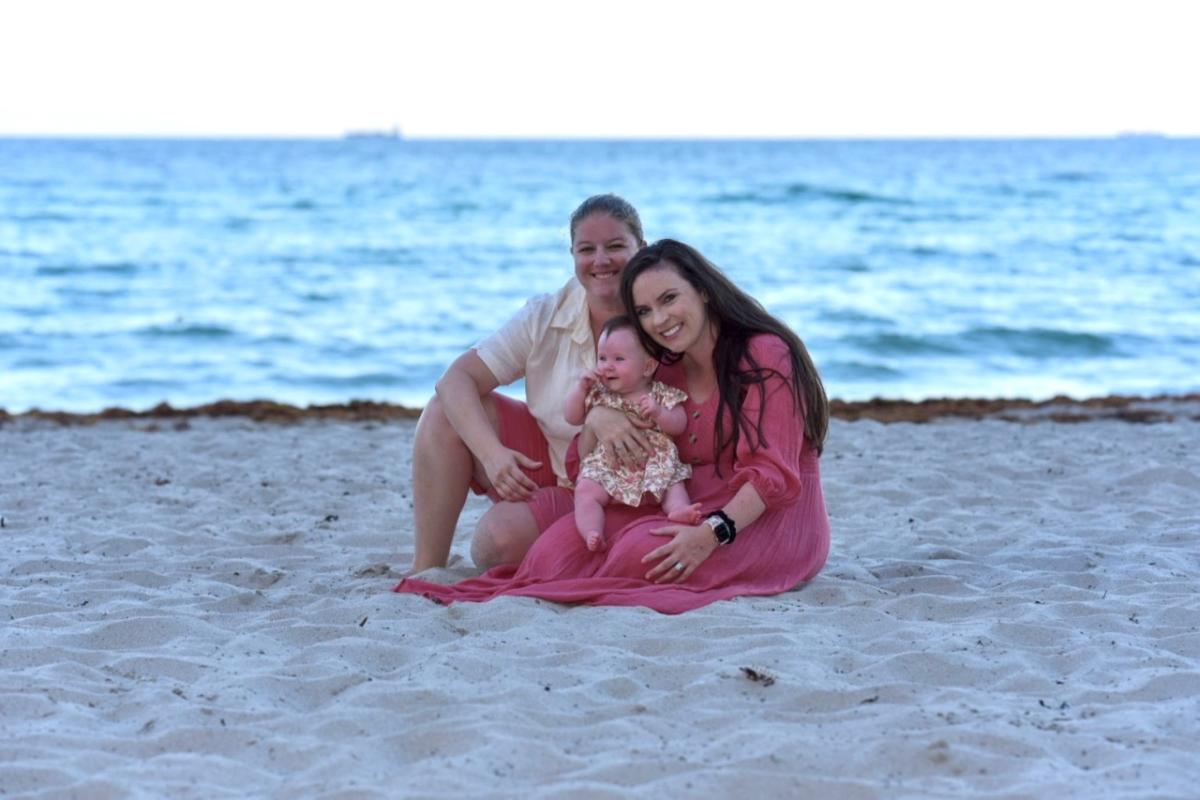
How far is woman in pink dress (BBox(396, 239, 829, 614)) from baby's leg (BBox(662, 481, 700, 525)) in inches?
1.7

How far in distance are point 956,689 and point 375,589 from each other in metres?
2.10

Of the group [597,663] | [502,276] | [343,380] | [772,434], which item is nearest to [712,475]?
[772,434]

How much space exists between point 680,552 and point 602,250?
1049 mm

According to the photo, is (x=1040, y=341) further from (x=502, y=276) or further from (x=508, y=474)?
(x=508, y=474)

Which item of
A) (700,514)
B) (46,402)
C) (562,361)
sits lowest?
(46,402)

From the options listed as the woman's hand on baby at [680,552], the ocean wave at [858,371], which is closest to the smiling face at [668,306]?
the woman's hand on baby at [680,552]

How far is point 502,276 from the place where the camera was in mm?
19844

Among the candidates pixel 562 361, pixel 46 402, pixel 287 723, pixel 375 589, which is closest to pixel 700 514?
pixel 562 361

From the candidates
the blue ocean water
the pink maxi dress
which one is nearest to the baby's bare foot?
the pink maxi dress

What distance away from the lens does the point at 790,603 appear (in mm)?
4121

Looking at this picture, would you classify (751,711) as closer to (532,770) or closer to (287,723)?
(532,770)

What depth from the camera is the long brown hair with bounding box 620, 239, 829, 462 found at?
13.2 feet

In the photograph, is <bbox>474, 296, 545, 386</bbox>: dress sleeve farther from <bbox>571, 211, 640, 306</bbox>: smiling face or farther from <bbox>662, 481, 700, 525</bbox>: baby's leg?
<bbox>662, 481, 700, 525</bbox>: baby's leg

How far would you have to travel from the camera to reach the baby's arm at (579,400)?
424 centimetres
